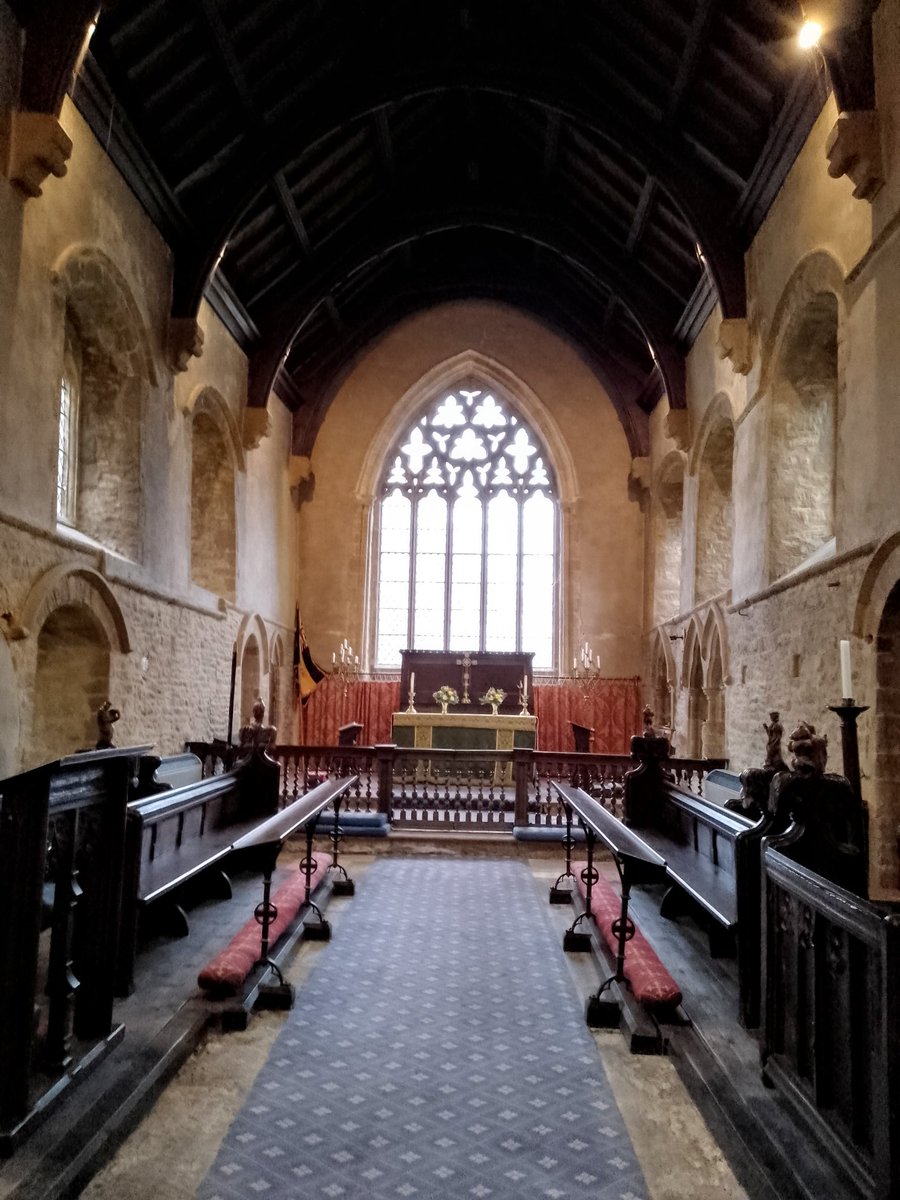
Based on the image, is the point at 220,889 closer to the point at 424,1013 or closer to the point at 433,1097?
the point at 424,1013

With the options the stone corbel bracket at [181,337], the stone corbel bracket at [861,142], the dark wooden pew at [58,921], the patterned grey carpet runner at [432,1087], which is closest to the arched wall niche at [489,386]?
the stone corbel bracket at [181,337]

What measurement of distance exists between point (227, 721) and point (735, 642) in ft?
19.8

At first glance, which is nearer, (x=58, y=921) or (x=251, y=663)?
(x=58, y=921)

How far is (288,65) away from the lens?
880 cm

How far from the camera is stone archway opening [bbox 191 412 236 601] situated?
443 inches

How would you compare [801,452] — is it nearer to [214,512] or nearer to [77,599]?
[77,599]

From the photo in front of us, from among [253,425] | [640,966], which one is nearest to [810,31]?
[640,966]

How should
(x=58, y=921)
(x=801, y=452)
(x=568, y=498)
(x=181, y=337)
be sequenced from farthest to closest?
1. (x=568, y=498)
2. (x=181, y=337)
3. (x=801, y=452)
4. (x=58, y=921)

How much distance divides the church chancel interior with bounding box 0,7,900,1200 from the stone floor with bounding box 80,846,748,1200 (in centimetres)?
2

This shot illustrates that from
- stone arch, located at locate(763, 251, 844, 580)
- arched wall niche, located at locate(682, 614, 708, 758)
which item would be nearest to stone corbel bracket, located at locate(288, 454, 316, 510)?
arched wall niche, located at locate(682, 614, 708, 758)

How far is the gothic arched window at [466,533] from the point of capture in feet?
49.6

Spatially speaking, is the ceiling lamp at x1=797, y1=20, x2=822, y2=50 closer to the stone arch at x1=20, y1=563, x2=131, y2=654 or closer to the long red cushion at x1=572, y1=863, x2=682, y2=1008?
the long red cushion at x1=572, y1=863, x2=682, y2=1008

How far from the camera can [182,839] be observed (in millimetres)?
5355

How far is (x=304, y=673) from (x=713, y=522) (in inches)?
257
